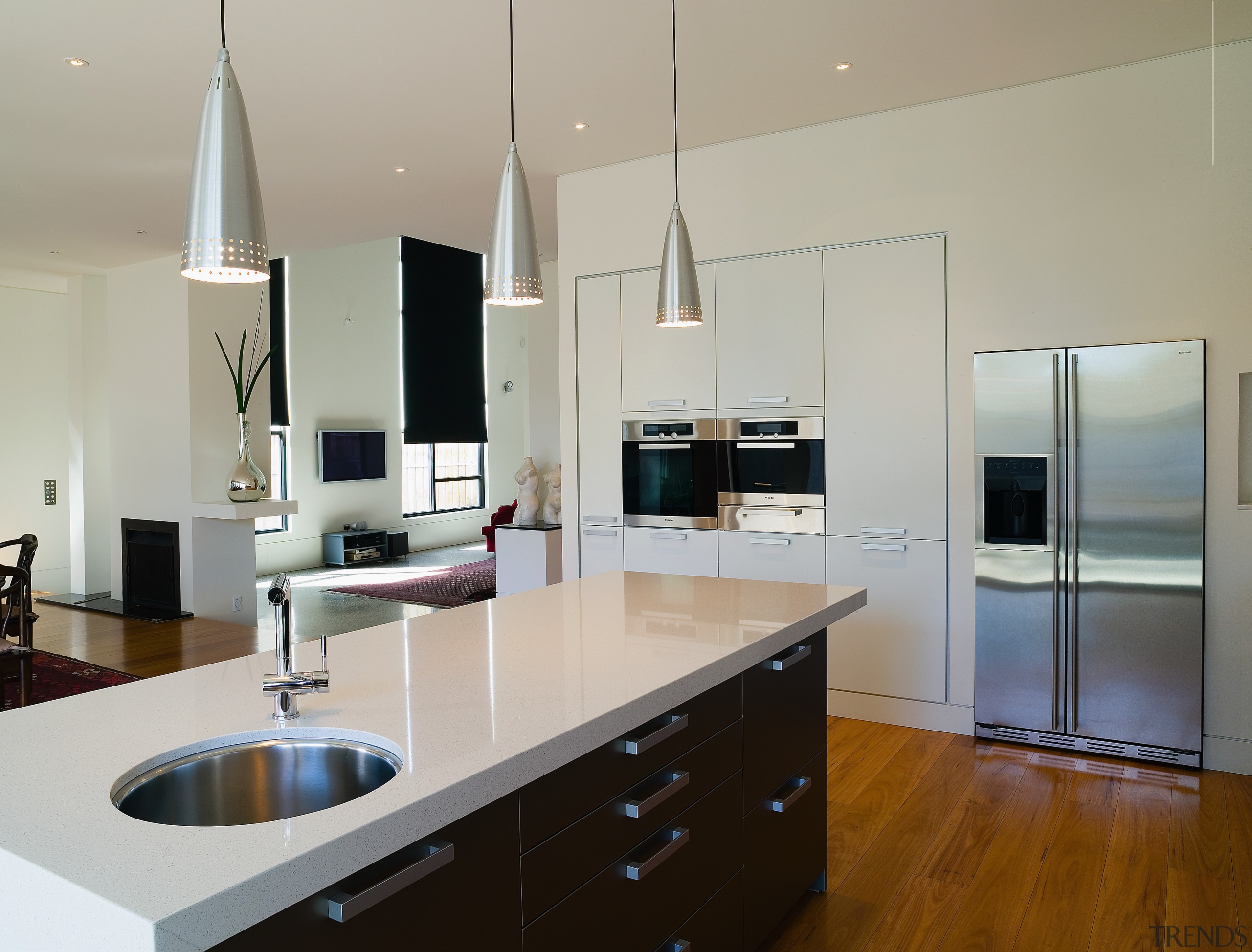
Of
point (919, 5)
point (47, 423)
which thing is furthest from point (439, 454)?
point (919, 5)

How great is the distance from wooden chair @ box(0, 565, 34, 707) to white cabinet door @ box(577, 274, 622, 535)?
2.64 meters

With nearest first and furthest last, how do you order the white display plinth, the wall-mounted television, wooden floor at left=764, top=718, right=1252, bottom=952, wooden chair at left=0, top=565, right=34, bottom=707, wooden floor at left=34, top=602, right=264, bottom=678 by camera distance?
wooden floor at left=764, top=718, right=1252, bottom=952 → wooden chair at left=0, top=565, right=34, bottom=707 → wooden floor at left=34, top=602, right=264, bottom=678 → the white display plinth → the wall-mounted television

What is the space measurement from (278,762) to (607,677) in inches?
25.5

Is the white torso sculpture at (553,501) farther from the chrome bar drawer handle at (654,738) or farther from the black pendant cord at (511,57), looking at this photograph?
the chrome bar drawer handle at (654,738)

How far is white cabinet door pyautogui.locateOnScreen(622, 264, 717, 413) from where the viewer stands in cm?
456

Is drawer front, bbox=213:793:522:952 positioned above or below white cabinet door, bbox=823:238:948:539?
below

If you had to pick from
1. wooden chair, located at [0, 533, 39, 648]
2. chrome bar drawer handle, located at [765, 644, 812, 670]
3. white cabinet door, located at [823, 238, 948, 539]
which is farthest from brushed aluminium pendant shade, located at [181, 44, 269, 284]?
white cabinet door, located at [823, 238, 948, 539]

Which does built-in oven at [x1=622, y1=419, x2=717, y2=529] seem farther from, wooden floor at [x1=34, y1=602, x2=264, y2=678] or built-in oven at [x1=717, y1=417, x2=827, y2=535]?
wooden floor at [x1=34, y1=602, x2=264, y2=678]

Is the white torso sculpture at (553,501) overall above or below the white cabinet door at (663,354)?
below

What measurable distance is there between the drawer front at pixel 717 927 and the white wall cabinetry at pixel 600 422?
9.28 feet

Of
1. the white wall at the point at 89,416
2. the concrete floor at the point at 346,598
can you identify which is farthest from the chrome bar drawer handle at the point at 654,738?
the white wall at the point at 89,416

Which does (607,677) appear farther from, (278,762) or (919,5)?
(919,5)

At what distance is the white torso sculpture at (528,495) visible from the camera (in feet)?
21.9

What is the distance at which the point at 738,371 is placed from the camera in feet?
14.7
